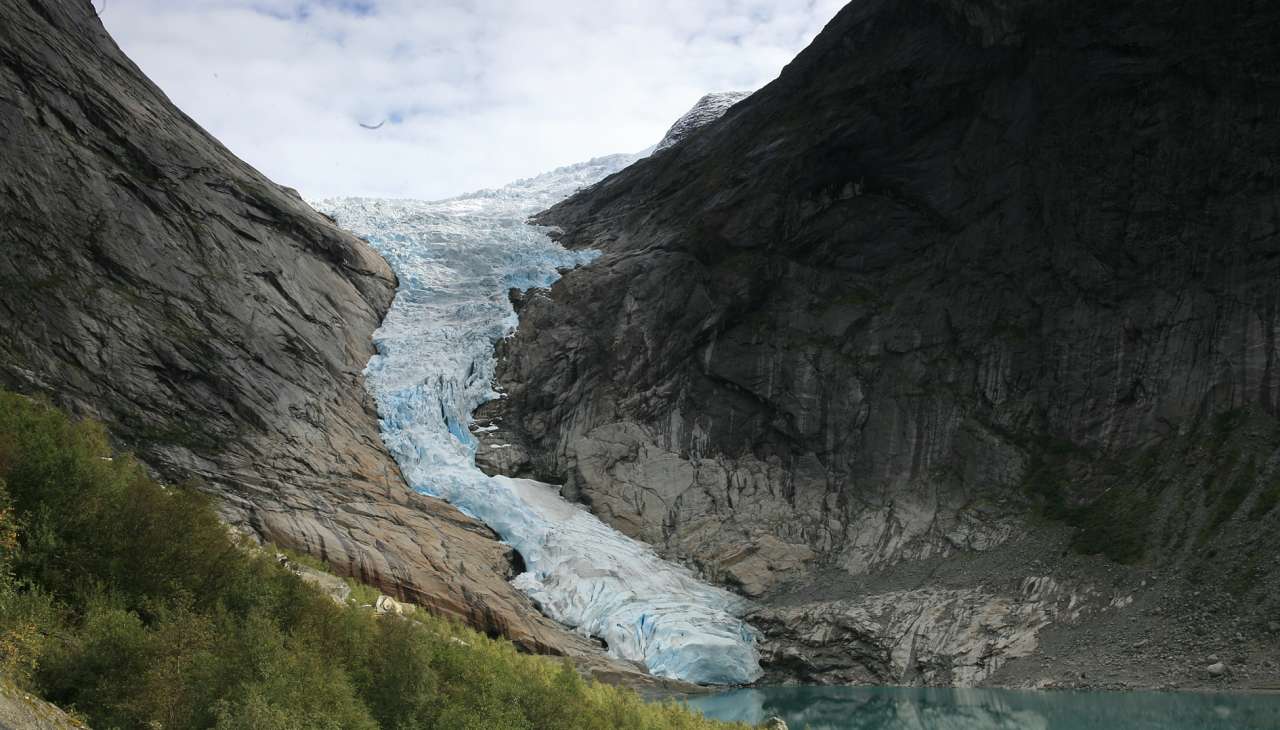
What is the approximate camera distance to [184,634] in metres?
10.9

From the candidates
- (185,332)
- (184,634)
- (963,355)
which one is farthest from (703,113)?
(184,634)

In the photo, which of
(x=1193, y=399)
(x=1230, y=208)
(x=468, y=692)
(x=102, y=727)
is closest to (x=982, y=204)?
(x=1230, y=208)

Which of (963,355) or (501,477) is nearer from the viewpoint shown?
(501,477)

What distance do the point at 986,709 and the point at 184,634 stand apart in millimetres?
19747

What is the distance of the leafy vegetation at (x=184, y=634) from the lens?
392 inches

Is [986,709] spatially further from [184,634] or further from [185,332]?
[185,332]

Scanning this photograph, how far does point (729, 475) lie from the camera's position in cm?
3859

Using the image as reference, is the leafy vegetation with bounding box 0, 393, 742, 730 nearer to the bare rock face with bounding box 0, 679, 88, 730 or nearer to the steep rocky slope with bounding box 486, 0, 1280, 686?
the bare rock face with bounding box 0, 679, 88, 730

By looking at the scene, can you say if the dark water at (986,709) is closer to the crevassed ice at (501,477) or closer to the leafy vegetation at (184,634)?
the crevassed ice at (501,477)

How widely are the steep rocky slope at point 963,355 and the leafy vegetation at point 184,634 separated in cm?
1812

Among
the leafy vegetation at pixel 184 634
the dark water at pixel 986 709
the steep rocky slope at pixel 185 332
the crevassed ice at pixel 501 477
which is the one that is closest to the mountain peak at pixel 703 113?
the crevassed ice at pixel 501 477

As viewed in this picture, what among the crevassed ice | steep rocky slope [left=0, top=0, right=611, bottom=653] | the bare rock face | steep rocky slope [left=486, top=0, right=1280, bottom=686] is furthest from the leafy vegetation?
steep rocky slope [left=486, top=0, right=1280, bottom=686]

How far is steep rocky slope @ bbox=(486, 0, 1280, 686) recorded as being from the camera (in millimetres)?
29453

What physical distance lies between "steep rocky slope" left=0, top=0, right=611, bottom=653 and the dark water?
630 centimetres
